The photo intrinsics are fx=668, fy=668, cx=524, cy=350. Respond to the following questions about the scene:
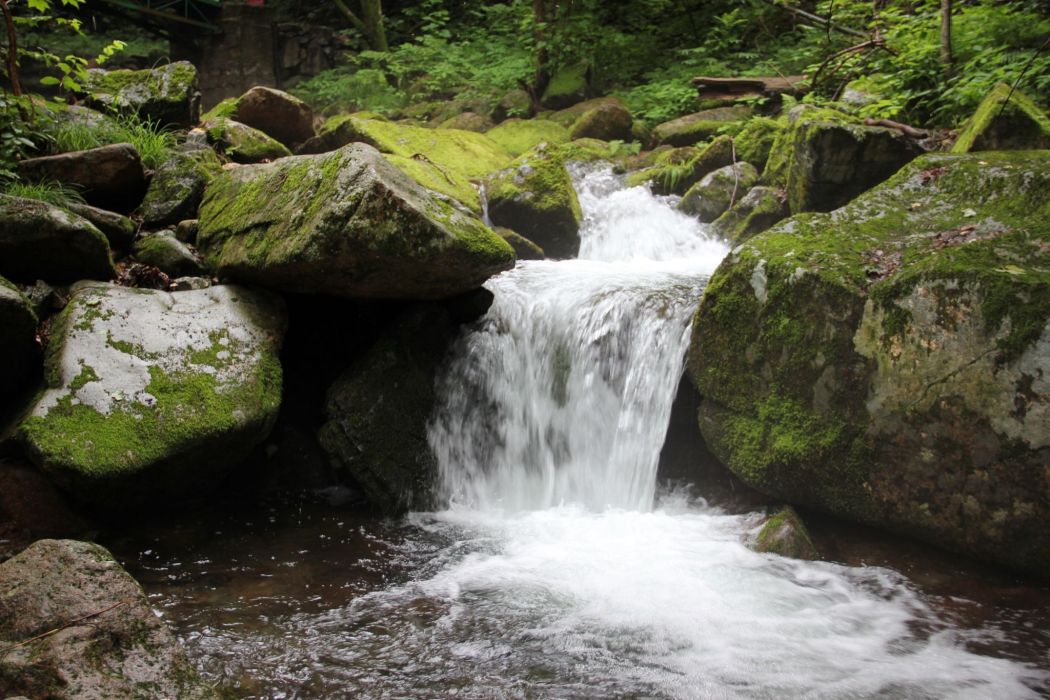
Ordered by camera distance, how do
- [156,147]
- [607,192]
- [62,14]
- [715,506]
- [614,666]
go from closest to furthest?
[614,666]
[715,506]
[156,147]
[607,192]
[62,14]

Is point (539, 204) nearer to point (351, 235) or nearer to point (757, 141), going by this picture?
point (757, 141)

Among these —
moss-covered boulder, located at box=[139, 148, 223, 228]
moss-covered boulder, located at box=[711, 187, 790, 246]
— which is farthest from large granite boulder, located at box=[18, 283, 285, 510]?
moss-covered boulder, located at box=[711, 187, 790, 246]

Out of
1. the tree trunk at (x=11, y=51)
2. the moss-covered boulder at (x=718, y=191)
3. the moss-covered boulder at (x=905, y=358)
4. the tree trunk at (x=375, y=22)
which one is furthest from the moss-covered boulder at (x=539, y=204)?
the tree trunk at (x=375, y=22)

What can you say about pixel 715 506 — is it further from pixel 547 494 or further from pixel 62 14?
pixel 62 14

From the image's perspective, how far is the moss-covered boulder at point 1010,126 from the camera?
5348mm

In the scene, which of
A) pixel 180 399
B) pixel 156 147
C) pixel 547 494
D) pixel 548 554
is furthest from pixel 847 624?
pixel 156 147

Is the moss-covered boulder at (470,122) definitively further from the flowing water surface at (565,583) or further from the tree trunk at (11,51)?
the tree trunk at (11,51)

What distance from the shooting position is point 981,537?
371 centimetres

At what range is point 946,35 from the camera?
23.1 feet

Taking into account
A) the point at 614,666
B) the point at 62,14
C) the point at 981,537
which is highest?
the point at 62,14

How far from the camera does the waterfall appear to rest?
5.22m

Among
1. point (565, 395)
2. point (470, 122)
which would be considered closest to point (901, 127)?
point (565, 395)

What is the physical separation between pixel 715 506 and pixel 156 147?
19.0 feet

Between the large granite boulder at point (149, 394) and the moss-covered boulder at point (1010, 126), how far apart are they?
5.87 metres
